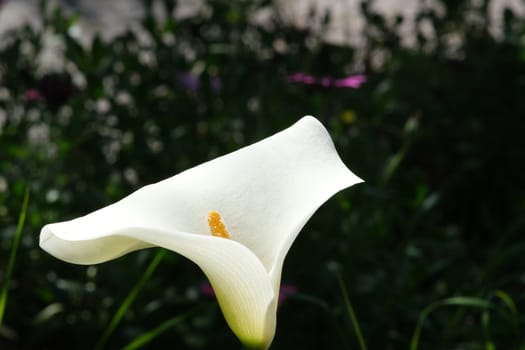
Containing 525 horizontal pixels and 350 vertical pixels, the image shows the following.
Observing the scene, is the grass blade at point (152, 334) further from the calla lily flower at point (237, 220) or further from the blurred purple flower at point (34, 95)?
the blurred purple flower at point (34, 95)

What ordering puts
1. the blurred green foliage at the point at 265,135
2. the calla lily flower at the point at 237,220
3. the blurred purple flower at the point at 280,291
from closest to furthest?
1. the calla lily flower at the point at 237,220
2. the blurred purple flower at the point at 280,291
3. the blurred green foliage at the point at 265,135

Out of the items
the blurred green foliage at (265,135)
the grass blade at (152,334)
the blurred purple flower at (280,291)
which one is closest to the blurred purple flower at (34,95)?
the blurred green foliage at (265,135)

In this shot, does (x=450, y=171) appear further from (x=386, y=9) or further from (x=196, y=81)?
(x=386, y=9)

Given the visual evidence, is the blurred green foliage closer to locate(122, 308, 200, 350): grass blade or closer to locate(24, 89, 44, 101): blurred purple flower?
locate(24, 89, 44, 101): blurred purple flower

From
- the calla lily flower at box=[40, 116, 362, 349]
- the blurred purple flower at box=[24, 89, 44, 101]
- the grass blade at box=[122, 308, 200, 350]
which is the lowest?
the grass blade at box=[122, 308, 200, 350]

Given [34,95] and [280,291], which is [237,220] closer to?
[280,291]

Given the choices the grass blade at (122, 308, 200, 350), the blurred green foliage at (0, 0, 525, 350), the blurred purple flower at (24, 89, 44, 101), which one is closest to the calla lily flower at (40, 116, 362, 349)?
the grass blade at (122, 308, 200, 350)

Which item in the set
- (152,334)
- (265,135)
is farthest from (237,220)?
(265,135)

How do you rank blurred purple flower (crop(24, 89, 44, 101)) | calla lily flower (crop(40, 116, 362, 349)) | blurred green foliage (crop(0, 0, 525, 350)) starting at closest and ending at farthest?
1. calla lily flower (crop(40, 116, 362, 349))
2. blurred green foliage (crop(0, 0, 525, 350))
3. blurred purple flower (crop(24, 89, 44, 101))
